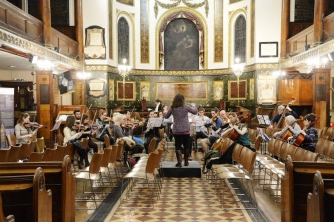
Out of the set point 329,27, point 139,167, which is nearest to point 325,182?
point 139,167

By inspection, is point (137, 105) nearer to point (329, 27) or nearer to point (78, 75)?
point (78, 75)

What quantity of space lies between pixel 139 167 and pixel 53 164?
2.43 m

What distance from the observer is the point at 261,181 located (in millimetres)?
7355

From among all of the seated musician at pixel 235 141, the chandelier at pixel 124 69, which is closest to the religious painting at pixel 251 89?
the chandelier at pixel 124 69

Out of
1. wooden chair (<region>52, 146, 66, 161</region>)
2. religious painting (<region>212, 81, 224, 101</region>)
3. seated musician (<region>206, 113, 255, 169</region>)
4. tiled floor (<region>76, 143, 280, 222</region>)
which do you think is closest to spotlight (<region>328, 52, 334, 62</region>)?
seated musician (<region>206, 113, 255, 169</region>)

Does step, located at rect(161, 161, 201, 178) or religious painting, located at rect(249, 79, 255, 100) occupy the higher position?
religious painting, located at rect(249, 79, 255, 100)

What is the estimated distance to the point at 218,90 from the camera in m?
20.2

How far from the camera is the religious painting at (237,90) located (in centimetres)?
1898

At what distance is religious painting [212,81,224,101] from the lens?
66.0ft

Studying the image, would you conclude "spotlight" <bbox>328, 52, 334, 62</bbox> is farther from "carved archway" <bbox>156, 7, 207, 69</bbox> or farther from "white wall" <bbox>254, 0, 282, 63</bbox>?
"carved archway" <bbox>156, 7, 207, 69</bbox>

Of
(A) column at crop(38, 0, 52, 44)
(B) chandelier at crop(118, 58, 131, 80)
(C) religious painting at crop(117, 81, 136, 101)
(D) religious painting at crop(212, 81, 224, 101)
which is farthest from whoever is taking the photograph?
(D) religious painting at crop(212, 81, 224, 101)

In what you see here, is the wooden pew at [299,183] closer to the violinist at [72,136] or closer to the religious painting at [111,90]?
the violinist at [72,136]

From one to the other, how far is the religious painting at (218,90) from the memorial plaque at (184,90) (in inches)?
18.1

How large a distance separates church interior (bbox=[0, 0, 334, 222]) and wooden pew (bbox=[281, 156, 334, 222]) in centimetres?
1
